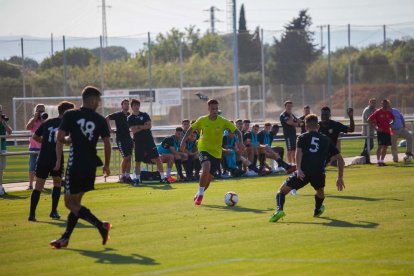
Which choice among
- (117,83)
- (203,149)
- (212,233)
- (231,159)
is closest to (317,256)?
(212,233)

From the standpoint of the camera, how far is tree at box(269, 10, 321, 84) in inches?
2363

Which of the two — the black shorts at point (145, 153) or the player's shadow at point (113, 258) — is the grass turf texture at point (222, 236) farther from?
the black shorts at point (145, 153)

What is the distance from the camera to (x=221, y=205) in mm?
16719

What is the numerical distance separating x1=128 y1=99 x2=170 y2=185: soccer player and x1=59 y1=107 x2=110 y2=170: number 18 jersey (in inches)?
443

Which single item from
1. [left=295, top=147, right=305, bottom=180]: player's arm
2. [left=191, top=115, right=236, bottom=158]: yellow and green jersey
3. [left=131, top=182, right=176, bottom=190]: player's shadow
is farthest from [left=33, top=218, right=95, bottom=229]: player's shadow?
[left=131, top=182, right=176, bottom=190]: player's shadow

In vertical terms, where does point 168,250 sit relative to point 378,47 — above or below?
below

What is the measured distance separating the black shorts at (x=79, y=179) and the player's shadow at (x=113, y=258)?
31.9 inches

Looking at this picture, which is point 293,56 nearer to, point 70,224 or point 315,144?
point 315,144

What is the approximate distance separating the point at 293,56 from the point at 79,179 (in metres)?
54.7

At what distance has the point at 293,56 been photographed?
65.1 metres

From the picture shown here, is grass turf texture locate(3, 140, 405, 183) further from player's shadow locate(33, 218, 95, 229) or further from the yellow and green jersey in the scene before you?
player's shadow locate(33, 218, 95, 229)

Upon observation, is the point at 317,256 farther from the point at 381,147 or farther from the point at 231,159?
the point at 381,147

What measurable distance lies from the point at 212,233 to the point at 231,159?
12.0m

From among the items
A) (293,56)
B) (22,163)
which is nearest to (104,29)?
(293,56)
